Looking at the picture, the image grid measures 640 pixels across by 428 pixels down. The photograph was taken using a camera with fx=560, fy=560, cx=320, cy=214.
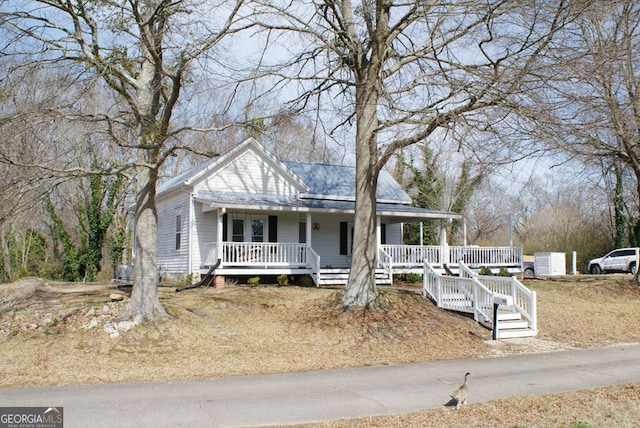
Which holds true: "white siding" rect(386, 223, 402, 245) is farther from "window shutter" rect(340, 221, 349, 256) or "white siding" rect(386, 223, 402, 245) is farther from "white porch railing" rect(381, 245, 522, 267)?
"white porch railing" rect(381, 245, 522, 267)

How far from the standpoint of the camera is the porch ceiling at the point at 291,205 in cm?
2103

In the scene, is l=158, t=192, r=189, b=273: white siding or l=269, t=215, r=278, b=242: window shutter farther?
l=269, t=215, r=278, b=242: window shutter

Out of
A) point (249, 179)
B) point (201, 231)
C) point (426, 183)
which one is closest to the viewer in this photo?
point (201, 231)

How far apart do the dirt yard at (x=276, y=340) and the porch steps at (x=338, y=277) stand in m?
2.75

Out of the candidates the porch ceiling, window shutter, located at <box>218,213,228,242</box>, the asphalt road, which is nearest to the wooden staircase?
the asphalt road

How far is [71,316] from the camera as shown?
12.9 m

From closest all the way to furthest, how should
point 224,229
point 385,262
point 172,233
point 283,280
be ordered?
1. point 283,280
2. point 385,262
3. point 224,229
4. point 172,233

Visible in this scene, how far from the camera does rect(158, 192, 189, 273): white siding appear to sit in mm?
23281

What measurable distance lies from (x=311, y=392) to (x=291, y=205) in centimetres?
1383

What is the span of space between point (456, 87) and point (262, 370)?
724 cm

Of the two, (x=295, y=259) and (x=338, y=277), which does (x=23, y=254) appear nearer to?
(x=295, y=259)
